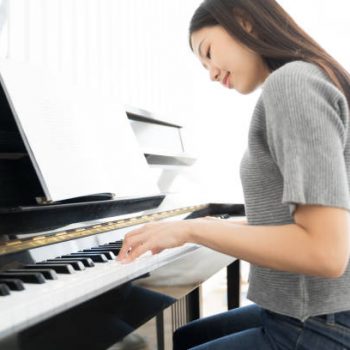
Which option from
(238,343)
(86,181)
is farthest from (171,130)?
(238,343)

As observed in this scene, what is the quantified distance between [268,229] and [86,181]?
1.65 feet

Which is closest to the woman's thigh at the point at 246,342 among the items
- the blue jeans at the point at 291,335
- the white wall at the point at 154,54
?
the blue jeans at the point at 291,335

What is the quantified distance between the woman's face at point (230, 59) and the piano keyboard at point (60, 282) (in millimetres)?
396

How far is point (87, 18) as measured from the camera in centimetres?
190

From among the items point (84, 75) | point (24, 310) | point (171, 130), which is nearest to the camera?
point (24, 310)

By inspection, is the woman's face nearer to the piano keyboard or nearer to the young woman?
the young woman

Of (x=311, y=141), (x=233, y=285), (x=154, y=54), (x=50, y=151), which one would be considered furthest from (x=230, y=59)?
(x=154, y=54)

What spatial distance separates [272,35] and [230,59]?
0.32 ft

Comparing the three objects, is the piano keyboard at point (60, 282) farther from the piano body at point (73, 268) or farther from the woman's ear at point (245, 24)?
the woman's ear at point (245, 24)

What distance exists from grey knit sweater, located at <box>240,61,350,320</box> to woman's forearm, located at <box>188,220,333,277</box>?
0.04 metres

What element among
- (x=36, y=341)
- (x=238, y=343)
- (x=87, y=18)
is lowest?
(x=238, y=343)

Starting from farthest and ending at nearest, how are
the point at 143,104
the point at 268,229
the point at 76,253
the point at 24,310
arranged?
the point at 143,104 → the point at 76,253 → the point at 268,229 → the point at 24,310

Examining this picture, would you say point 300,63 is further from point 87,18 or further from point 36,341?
point 87,18

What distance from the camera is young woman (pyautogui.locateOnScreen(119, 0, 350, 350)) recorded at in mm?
666
